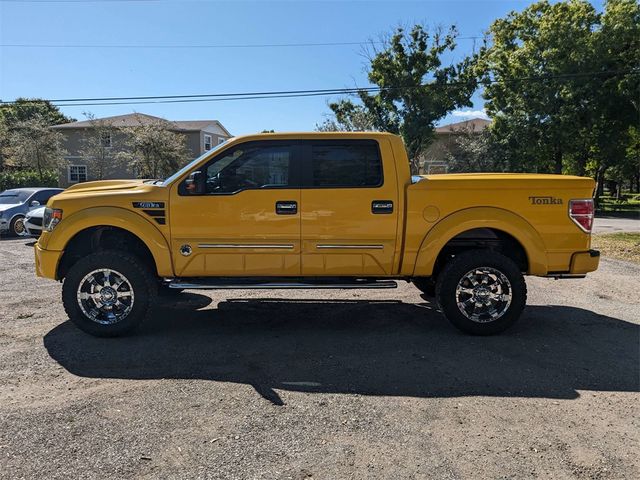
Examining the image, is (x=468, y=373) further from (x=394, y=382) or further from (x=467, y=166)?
(x=467, y=166)

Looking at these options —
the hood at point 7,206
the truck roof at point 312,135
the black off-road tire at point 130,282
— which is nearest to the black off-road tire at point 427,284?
the truck roof at point 312,135

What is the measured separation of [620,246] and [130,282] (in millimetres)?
11834

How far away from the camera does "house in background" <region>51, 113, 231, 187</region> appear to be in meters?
37.9

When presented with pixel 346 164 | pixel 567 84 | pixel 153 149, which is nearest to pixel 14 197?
pixel 346 164

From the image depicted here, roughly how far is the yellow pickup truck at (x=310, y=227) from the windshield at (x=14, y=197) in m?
12.5

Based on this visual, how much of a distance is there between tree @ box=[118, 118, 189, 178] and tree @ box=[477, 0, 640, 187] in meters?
21.4

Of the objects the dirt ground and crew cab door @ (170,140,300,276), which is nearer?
the dirt ground

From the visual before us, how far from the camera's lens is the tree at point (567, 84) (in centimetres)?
2575

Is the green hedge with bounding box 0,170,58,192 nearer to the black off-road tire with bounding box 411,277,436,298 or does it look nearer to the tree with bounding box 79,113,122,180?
the tree with bounding box 79,113,122,180

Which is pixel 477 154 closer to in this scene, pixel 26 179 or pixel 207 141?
pixel 207 141

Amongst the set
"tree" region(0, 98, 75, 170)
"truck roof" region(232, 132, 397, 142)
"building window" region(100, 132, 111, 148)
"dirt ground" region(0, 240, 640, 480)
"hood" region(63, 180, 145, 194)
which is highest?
"tree" region(0, 98, 75, 170)

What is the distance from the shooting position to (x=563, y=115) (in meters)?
26.8

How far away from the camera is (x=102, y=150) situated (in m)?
36.7

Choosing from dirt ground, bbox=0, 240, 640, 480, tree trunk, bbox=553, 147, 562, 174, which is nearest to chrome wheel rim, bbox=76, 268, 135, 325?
dirt ground, bbox=0, 240, 640, 480
